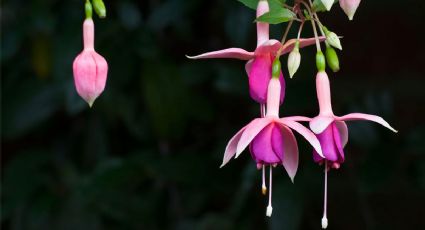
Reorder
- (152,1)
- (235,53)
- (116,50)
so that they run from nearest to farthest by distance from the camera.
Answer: (235,53) < (116,50) < (152,1)

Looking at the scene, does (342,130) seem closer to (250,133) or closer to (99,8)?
(250,133)

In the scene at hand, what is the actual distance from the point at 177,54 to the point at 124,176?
341 millimetres

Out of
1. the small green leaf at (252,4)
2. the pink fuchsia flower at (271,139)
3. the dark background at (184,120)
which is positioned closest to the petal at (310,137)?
the pink fuchsia flower at (271,139)

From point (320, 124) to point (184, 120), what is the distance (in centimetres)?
90

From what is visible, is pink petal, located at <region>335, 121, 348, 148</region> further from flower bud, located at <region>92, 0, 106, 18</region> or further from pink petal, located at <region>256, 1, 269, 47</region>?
flower bud, located at <region>92, 0, 106, 18</region>

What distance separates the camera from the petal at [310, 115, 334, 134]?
590mm

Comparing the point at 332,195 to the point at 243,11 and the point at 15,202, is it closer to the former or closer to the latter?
the point at 243,11

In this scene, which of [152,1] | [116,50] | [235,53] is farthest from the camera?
[152,1]

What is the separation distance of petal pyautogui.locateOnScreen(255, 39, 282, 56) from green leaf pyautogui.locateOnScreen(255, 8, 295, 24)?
0.05 ft

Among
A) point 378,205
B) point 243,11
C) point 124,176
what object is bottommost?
point 378,205

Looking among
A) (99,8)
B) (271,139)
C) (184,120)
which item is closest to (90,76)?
(99,8)

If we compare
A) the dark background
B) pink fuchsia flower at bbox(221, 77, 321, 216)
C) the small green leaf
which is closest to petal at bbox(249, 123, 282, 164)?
pink fuchsia flower at bbox(221, 77, 321, 216)

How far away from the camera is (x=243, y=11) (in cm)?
137

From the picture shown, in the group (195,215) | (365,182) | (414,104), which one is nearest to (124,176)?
(195,215)
